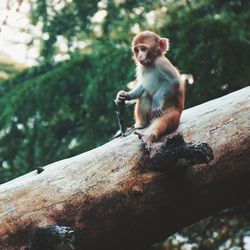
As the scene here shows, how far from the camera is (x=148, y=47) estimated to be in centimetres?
465

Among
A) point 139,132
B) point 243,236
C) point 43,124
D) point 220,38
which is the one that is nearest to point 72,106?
point 43,124

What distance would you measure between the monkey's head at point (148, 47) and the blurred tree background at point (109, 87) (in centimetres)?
128

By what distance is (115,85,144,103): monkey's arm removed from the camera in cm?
423

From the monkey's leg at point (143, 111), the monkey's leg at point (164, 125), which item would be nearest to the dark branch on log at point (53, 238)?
the monkey's leg at point (164, 125)

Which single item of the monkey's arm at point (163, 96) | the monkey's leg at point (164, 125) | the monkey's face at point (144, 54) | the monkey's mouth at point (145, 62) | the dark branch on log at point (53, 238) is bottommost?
the dark branch on log at point (53, 238)

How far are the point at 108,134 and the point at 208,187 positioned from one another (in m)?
3.55

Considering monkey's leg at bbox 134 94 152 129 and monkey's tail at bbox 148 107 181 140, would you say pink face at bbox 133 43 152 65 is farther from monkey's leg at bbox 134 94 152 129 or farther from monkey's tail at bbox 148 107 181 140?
monkey's tail at bbox 148 107 181 140

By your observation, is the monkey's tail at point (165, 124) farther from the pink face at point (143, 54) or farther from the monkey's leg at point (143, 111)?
the pink face at point (143, 54)

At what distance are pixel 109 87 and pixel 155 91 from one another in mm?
2199

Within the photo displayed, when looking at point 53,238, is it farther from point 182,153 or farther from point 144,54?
point 144,54

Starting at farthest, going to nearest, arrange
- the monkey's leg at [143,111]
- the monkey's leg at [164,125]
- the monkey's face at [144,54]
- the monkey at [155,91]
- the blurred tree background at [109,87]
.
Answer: the blurred tree background at [109,87]
the monkey's face at [144,54]
the monkey's leg at [143,111]
the monkey at [155,91]
the monkey's leg at [164,125]

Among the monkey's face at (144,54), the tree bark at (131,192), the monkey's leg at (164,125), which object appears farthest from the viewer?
the monkey's face at (144,54)

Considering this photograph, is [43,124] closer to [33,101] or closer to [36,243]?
[33,101]

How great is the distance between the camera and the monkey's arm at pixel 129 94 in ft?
13.9
